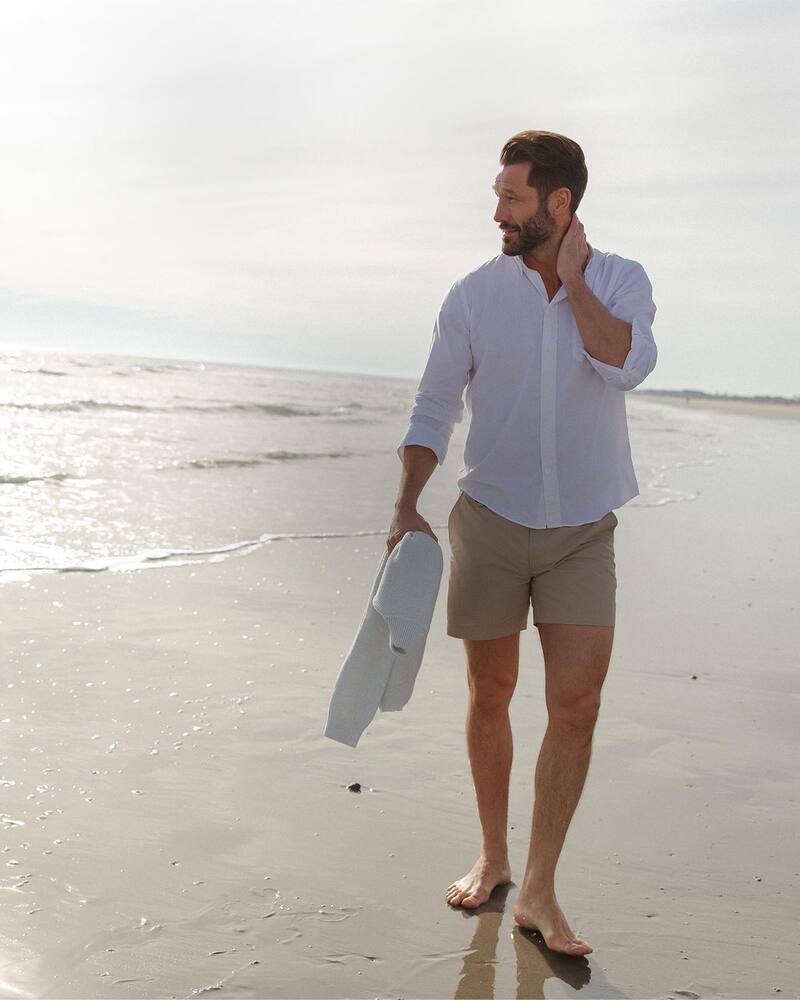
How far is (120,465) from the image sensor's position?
584 inches

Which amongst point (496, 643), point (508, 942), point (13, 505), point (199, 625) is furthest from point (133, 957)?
point (13, 505)

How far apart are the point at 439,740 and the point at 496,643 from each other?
1326 millimetres

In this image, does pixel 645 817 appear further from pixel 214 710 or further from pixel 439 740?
pixel 214 710

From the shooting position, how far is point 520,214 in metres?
3.20

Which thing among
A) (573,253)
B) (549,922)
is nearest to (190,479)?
(573,253)

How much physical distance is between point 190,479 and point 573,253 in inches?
433

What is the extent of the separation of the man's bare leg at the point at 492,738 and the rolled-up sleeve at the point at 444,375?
1.96 ft

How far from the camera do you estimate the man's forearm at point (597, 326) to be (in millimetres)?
3055

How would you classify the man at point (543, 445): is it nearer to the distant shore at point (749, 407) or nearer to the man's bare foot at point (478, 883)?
the man's bare foot at point (478, 883)

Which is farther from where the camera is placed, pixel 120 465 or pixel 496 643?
pixel 120 465

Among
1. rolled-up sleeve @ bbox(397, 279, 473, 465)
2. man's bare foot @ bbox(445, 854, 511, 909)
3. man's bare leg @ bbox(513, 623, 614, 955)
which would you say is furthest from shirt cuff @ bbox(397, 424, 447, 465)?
man's bare foot @ bbox(445, 854, 511, 909)

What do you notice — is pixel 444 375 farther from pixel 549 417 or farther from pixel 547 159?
pixel 547 159

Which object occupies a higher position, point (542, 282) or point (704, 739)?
point (542, 282)

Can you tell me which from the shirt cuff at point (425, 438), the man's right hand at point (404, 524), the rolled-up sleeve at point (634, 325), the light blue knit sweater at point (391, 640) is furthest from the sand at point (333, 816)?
the rolled-up sleeve at point (634, 325)
